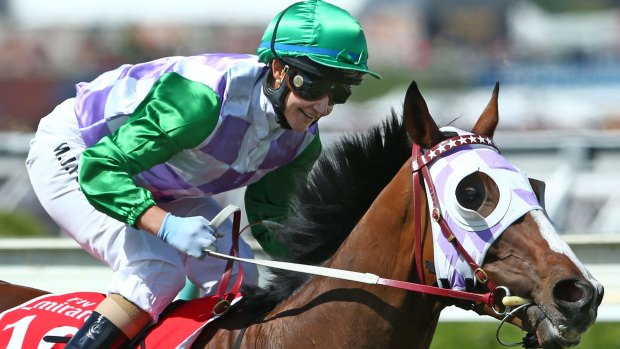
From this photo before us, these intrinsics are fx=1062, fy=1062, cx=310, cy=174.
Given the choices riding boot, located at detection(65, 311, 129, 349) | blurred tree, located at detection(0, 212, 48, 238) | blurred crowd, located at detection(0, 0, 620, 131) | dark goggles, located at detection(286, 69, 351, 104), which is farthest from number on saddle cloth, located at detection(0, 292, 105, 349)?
blurred crowd, located at detection(0, 0, 620, 131)

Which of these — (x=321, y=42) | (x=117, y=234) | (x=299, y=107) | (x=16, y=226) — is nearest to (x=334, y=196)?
(x=299, y=107)

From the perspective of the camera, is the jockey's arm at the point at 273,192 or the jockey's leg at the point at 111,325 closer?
the jockey's leg at the point at 111,325

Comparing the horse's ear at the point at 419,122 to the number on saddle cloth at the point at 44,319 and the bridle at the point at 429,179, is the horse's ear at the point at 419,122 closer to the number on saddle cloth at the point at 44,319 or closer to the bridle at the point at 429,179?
the bridle at the point at 429,179

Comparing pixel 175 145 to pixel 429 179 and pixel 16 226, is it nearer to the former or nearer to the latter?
pixel 429 179

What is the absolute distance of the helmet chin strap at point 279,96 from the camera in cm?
300

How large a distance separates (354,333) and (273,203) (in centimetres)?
85

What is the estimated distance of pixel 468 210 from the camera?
101 inches

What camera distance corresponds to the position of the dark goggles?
2.93m

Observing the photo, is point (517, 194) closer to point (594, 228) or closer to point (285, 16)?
point (285, 16)

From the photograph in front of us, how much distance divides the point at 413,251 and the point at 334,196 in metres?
0.31

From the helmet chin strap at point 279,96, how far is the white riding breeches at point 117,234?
0.45 m

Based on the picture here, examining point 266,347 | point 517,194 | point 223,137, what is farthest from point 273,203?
point 517,194

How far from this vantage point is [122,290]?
2947 millimetres

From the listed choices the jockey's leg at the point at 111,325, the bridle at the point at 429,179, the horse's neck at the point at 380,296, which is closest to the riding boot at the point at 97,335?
the jockey's leg at the point at 111,325
